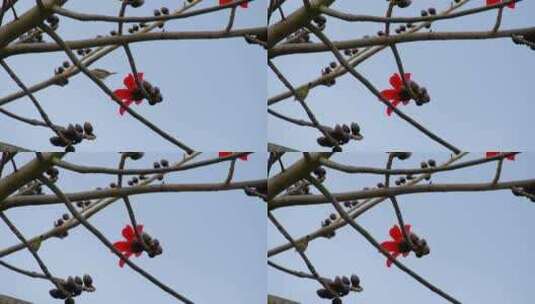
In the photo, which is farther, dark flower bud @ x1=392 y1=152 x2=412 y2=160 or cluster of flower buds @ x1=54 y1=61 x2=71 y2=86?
cluster of flower buds @ x1=54 y1=61 x2=71 y2=86

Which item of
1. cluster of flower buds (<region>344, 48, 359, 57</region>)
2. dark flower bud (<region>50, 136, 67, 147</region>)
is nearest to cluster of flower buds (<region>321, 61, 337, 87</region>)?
cluster of flower buds (<region>344, 48, 359, 57</region>)

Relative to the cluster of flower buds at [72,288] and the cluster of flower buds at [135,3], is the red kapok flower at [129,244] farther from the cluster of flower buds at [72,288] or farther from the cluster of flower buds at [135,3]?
the cluster of flower buds at [135,3]

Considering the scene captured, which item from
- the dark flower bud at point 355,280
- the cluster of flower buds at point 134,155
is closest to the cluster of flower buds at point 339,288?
the dark flower bud at point 355,280

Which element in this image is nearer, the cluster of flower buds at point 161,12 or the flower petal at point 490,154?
the flower petal at point 490,154

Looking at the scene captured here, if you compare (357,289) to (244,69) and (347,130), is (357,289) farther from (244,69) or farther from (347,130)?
(244,69)

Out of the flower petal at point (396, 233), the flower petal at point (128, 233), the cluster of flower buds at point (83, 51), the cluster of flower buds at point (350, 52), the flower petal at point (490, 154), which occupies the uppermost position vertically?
the cluster of flower buds at point (83, 51)

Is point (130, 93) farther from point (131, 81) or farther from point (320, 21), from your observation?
point (320, 21)

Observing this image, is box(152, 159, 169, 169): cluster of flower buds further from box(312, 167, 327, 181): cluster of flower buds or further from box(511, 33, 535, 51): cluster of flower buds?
box(511, 33, 535, 51): cluster of flower buds
